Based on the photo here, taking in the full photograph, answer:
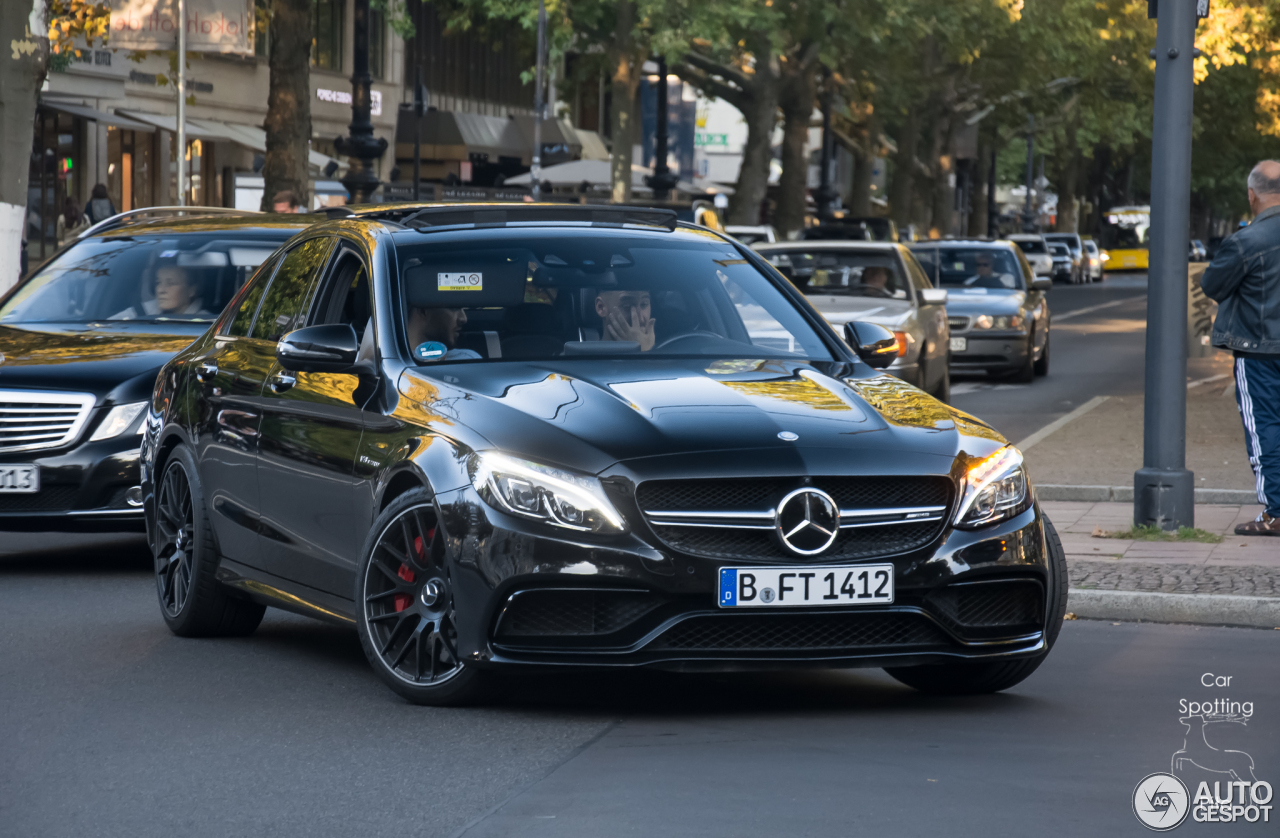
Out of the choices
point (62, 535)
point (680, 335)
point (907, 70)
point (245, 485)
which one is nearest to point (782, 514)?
point (680, 335)

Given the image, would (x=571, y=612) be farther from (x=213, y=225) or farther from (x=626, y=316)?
(x=213, y=225)

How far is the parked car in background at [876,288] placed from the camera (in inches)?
724

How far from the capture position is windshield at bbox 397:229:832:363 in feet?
23.1

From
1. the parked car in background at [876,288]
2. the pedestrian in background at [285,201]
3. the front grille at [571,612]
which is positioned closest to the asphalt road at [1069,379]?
the parked car in background at [876,288]

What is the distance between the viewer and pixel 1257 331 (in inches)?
412

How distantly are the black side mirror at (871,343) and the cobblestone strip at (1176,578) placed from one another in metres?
1.88

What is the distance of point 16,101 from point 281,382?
11408mm

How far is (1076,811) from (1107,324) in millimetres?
36888

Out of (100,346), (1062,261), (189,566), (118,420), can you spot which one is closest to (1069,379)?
(100,346)

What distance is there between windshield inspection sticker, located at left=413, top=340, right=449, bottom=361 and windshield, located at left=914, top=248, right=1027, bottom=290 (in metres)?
18.5

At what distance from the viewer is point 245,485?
7680 mm

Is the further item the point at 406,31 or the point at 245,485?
the point at 406,31

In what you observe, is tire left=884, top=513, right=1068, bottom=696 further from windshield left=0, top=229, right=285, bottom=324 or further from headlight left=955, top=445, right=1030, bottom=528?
windshield left=0, top=229, right=285, bottom=324

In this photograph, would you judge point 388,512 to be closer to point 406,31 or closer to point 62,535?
point 62,535
